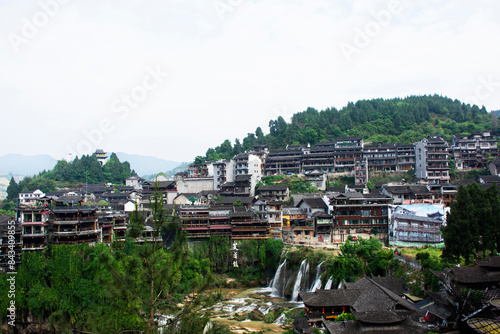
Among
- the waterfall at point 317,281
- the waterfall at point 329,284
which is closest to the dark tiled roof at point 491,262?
the waterfall at point 329,284

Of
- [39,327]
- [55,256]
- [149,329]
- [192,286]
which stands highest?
[192,286]

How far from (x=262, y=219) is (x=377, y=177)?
28.2 meters

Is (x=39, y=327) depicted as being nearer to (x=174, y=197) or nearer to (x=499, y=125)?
(x=174, y=197)

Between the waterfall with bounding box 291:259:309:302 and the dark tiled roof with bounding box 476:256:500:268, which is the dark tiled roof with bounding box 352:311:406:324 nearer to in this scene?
the dark tiled roof with bounding box 476:256:500:268

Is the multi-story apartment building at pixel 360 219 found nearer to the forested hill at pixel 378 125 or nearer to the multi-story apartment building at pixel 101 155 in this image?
the forested hill at pixel 378 125

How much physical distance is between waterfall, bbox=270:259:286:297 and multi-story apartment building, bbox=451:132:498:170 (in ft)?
147

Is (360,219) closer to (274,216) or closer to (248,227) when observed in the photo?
(274,216)

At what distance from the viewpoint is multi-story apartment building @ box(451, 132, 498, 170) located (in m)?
66.0

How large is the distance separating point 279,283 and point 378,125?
59.6 metres

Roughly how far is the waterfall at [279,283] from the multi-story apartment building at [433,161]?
35.1 m

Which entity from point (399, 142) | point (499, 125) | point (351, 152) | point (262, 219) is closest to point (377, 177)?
point (351, 152)

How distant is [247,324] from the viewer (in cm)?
3133

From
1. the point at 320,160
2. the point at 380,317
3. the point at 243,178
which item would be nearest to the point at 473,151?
the point at 320,160

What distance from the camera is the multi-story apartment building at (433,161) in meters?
62.8
